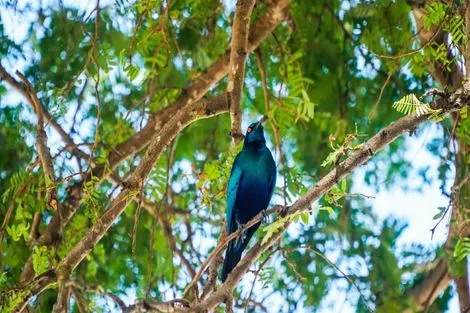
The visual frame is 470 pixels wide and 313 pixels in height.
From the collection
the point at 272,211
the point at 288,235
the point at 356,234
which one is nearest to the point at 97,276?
the point at 288,235

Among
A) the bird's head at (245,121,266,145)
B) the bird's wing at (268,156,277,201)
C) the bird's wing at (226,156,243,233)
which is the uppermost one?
the bird's head at (245,121,266,145)

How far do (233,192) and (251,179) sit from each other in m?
0.20

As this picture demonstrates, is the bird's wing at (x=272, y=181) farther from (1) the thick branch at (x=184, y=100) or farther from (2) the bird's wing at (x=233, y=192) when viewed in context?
(1) the thick branch at (x=184, y=100)

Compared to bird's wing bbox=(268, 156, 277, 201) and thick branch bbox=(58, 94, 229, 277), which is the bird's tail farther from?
bird's wing bbox=(268, 156, 277, 201)

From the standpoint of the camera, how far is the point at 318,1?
7.02 meters

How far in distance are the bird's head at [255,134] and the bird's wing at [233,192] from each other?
1.12ft

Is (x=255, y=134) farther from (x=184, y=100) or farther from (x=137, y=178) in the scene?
(x=137, y=178)

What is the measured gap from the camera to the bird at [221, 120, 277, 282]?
5730 mm

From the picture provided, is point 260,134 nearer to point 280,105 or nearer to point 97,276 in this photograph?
point 280,105

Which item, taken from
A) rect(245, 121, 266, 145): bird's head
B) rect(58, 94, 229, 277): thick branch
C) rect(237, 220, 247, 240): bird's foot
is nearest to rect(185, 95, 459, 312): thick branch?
rect(237, 220, 247, 240): bird's foot

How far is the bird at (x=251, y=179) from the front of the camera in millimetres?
5730

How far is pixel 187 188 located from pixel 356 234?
124 centimetres

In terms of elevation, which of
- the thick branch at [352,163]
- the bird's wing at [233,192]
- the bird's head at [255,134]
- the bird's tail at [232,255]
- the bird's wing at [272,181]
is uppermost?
the bird's head at [255,134]

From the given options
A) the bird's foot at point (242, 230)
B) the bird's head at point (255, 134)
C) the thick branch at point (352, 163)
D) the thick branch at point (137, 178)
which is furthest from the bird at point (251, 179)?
the thick branch at point (352, 163)
